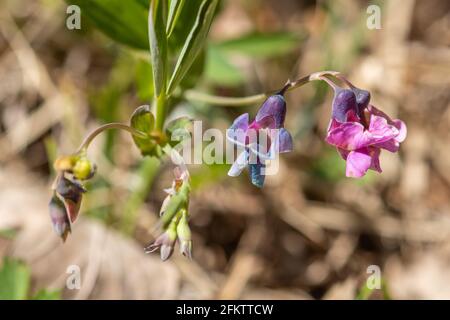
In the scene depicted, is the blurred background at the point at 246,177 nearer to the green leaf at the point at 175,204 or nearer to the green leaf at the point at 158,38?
the green leaf at the point at 158,38

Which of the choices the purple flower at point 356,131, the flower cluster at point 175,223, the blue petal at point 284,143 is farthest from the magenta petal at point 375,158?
the flower cluster at point 175,223

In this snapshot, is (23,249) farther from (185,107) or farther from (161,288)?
(185,107)

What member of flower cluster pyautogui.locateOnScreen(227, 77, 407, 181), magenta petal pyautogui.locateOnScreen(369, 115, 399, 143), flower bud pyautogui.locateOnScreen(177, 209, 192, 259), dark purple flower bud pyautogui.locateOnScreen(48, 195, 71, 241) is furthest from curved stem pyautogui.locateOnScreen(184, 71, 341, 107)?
dark purple flower bud pyautogui.locateOnScreen(48, 195, 71, 241)

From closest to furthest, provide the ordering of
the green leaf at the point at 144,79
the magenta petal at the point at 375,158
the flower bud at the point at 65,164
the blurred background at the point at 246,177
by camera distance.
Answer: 1. the flower bud at the point at 65,164
2. the magenta petal at the point at 375,158
3. the green leaf at the point at 144,79
4. the blurred background at the point at 246,177

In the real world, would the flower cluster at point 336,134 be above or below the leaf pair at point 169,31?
below

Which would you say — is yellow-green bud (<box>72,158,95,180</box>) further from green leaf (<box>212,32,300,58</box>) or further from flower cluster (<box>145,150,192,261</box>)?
green leaf (<box>212,32,300,58</box>)

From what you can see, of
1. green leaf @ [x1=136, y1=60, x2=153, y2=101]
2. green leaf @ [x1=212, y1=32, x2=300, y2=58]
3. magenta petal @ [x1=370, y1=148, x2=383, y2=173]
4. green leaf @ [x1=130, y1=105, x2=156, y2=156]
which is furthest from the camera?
green leaf @ [x1=212, y1=32, x2=300, y2=58]

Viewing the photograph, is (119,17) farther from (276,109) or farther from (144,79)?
(276,109)
